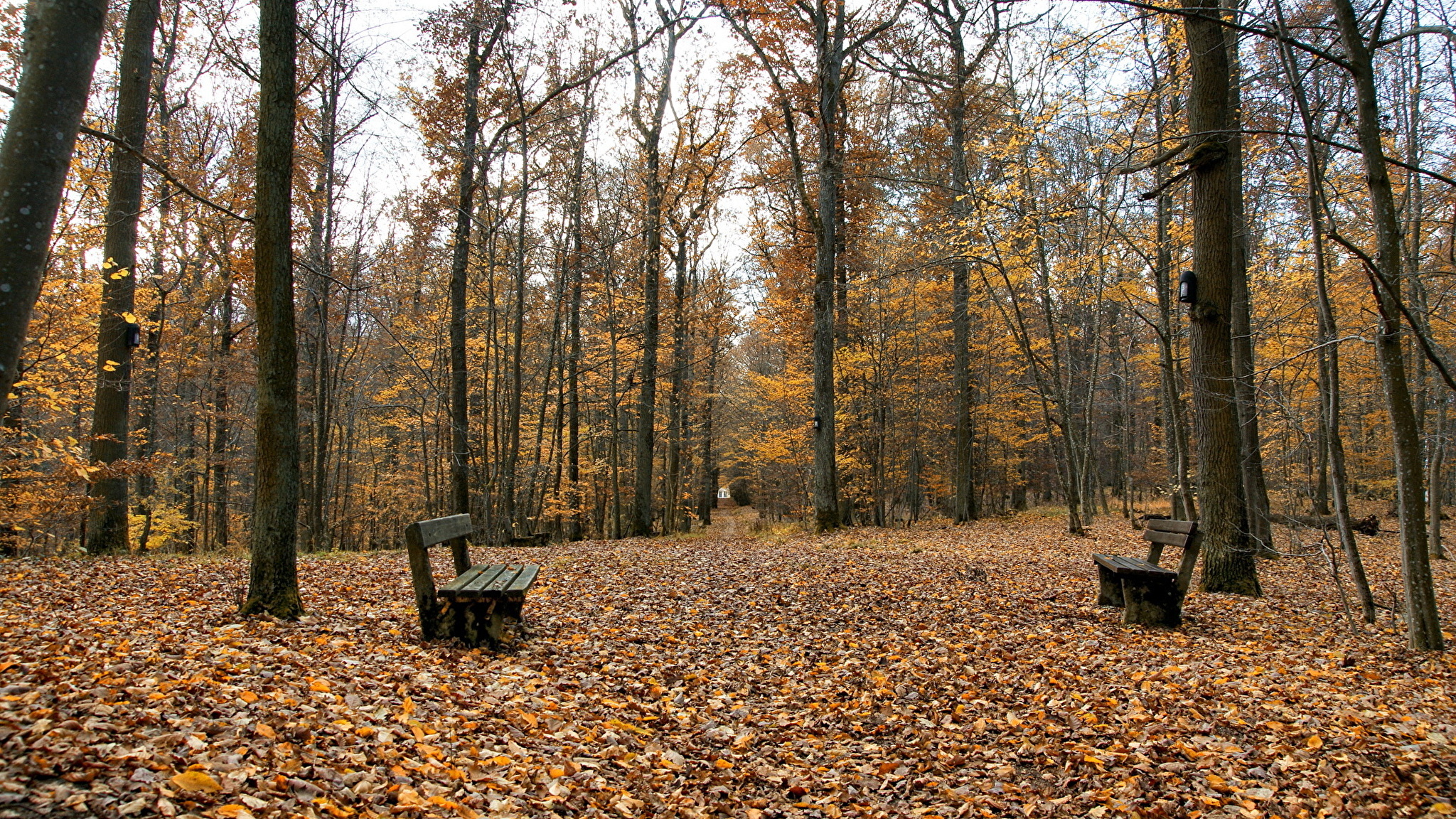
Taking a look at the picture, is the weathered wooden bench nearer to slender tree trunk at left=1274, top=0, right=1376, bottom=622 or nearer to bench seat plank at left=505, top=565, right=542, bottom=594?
slender tree trunk at left=1274, top=0, right=1376, bottom=622

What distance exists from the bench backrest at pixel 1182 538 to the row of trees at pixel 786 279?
56 centimetres

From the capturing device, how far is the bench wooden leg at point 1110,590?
6316mm

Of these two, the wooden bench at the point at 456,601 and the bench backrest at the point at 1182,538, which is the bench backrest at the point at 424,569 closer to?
the wooden bench at the point at 456,601

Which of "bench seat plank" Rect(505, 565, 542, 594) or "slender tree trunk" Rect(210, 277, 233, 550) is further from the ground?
"slender tree trunk" Rect(210, 277, 233, 550)

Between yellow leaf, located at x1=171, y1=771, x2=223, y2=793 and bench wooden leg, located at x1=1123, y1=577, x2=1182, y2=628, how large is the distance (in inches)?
242

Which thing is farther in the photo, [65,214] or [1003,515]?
[1003,515]

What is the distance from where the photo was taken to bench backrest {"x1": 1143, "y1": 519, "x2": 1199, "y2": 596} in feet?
18.1

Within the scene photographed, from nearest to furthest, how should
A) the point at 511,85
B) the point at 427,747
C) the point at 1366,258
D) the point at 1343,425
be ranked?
the point at 427,747 → the point at 1366,258 → the point at 511,85 → the point at 1343,425

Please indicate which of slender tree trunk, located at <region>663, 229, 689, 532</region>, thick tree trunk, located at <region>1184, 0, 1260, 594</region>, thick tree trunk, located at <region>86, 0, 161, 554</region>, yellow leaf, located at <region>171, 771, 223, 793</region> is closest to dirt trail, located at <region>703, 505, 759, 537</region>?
slender tree trunk, located at <region>663, 229, 689, 532</region>

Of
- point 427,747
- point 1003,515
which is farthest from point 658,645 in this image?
point 1003,515

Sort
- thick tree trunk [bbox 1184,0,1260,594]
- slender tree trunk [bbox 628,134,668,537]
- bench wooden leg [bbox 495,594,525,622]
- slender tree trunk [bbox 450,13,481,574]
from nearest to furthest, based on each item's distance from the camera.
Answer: bench wooden leg [bbox 495,594,525,622] < thick tree trunk [bbox 1184,0,1260,594] < slender tree trunk [bbox 450,13,481,574] < slender tree trunk [bbox 628,134,668,537]

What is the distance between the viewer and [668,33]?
550 inches

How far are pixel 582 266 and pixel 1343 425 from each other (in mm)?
20517

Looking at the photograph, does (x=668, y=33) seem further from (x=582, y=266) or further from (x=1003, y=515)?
(x=1003, y=515)
